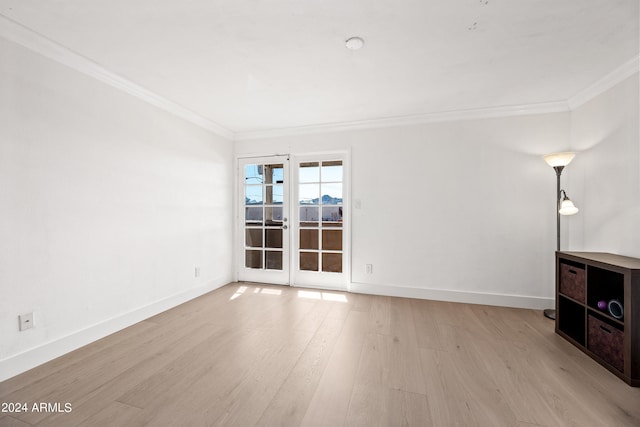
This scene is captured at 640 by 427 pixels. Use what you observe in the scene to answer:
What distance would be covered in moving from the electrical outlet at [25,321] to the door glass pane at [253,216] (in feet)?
8.78

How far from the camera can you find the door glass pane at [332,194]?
13.0ft

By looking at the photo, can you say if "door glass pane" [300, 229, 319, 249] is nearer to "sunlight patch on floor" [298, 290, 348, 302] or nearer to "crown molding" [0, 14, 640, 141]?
"sunlight patch on floor" [298, 290, 348, 302]

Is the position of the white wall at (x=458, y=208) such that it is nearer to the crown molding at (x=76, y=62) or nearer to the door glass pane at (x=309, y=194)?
the door glass pane at (x=309, y=194)

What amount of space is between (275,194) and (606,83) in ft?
12.9

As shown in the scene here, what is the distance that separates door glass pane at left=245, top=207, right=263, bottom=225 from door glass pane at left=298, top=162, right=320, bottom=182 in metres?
0.87

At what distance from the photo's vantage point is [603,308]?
2102 millimetres

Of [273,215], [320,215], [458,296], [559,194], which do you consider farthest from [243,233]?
[559,194]

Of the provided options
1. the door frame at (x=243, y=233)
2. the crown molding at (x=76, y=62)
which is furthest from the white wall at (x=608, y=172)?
the crown molding at (x=76, y=62)

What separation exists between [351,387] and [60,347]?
2293 mm

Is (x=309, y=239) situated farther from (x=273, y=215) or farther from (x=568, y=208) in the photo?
(x=568, y=208)

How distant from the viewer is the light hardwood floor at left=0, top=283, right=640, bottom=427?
1530 mm

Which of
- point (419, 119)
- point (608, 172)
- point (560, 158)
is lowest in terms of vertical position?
point (608, 172)

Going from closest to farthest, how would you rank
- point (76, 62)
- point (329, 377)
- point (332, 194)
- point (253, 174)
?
point (329, 377), point (76, 62), point (332, 194), point (253, 174)

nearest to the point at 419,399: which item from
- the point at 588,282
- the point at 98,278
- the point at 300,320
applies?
the point at 300,320
